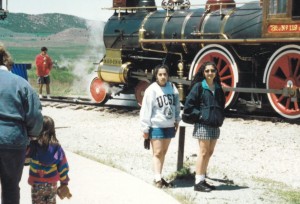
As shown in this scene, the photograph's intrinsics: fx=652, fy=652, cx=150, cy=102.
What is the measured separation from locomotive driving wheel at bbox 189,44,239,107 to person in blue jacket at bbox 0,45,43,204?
371 inches

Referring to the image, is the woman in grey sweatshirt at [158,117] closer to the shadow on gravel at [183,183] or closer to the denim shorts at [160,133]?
the denim shorts at [160,133]

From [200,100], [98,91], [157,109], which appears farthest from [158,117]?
[98,91]

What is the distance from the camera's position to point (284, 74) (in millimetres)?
13172

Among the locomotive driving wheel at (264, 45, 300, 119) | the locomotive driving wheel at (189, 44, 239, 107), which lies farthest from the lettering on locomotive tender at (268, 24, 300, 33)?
the locomotive driving wheel at (189, 44, 239, 107)

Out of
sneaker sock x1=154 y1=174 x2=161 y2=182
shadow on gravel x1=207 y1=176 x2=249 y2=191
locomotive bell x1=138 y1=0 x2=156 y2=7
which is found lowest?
shadow on gravel x1=207 y1=176 x2=249 y2=191

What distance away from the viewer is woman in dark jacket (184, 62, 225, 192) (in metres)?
7.11

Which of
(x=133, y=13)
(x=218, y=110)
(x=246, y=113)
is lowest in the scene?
(x=246, y=113)

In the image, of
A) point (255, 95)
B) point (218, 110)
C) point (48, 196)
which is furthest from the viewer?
point (255, 95)

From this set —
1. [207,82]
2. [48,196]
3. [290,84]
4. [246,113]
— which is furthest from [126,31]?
[48,196]

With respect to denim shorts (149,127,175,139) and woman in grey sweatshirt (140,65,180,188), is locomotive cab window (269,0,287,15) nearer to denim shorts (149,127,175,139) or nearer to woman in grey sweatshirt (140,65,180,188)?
woman in grey sweatshirt (140,65,180,188)

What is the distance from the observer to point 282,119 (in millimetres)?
12727

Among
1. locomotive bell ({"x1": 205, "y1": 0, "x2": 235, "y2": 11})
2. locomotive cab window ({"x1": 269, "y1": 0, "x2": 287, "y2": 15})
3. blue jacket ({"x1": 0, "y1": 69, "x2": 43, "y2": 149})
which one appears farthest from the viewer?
locomotive bell ({"x1": 205, "y1": 0, "x2": 235, "y2": 11})

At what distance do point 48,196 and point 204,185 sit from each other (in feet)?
7.79

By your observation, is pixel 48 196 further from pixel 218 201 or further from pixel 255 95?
pixel 255 95
